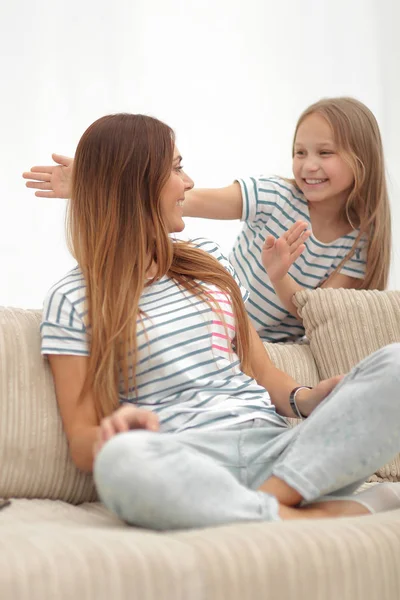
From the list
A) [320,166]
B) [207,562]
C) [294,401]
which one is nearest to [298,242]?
[320,166]

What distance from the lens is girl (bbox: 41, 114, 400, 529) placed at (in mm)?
1151

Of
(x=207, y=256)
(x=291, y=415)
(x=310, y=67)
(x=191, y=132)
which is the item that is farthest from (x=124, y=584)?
(x=310, y=67)

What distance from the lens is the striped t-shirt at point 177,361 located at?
143 cm

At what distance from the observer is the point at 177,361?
1461 millimetres

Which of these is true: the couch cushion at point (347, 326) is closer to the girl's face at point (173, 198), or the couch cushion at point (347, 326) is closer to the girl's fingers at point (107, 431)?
the girl's face at point (173, 198)

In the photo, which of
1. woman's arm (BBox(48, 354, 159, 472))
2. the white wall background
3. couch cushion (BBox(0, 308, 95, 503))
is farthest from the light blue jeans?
the white wall background

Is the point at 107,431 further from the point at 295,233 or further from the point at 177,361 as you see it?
the point at 295,233

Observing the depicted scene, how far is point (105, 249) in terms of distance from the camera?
4.97 ft

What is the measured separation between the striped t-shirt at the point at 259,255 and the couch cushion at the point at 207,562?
973 millimetres

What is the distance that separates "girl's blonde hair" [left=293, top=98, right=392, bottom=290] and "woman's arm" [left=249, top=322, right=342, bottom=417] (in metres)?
0.56

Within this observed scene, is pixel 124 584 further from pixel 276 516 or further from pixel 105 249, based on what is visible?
pixel 105 249

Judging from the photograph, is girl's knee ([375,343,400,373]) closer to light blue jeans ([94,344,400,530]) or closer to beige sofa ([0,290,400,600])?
light blue jeans ([94,344,400,530])

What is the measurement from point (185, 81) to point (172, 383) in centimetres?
174

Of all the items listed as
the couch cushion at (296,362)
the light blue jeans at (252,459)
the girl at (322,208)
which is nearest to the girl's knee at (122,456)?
the light blue jeans at (252,459)
